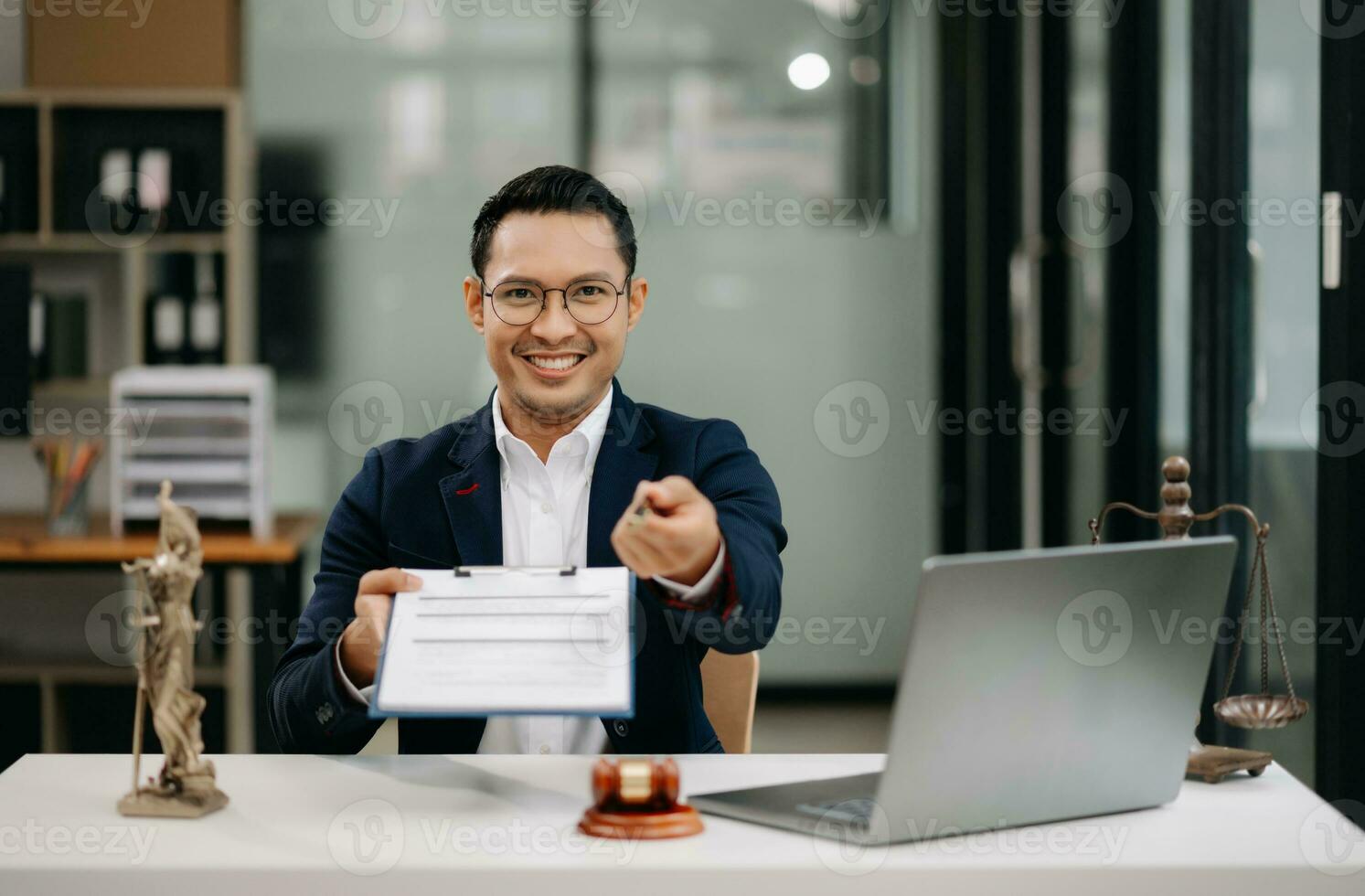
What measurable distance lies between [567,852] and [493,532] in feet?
2.06

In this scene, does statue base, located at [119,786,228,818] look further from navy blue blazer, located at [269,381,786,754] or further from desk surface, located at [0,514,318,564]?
desk surface, located at [0,514,318,564]

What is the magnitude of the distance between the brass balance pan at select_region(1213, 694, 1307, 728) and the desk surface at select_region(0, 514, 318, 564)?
2477 mm

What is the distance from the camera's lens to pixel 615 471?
5.75 feet

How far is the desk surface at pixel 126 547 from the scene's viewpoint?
133 inches

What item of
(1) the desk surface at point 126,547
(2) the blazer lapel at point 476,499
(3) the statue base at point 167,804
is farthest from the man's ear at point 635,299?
(1) the desk surface at point 126,547

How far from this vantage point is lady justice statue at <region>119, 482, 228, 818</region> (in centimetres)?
126

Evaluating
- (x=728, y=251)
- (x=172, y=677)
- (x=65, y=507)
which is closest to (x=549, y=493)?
(x=172, y=677)

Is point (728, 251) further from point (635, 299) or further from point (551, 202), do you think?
point (551, 202)

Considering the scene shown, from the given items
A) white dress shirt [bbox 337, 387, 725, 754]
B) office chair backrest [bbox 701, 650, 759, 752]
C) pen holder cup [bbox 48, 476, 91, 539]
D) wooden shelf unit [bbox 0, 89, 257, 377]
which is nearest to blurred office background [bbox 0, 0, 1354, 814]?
wooden shelf unit [bbox 0, 89, 257, 377]

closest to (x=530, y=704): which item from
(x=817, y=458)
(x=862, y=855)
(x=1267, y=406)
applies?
(x=862, y=855)

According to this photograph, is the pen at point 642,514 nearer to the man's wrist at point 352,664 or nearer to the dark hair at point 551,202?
the man's wrist at point 352,664

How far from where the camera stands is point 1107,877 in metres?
1.13

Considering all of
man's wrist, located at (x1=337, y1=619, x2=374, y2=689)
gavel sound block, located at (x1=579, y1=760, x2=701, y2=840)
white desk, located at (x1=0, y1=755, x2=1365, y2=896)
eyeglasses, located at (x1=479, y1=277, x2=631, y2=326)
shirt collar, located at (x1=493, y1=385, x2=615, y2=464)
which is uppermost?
eyeglasses, located at (x1=479, y1=277, x2=631, y2=326)

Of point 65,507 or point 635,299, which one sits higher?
point 635,299
